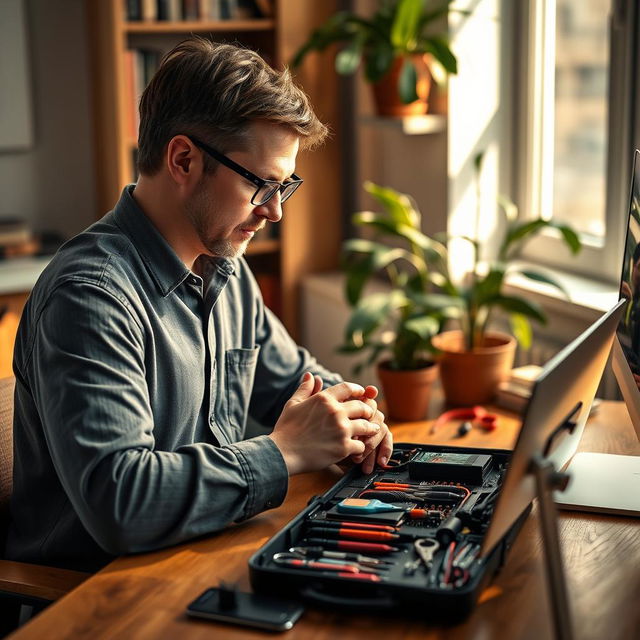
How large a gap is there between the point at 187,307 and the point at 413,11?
4.87 ft

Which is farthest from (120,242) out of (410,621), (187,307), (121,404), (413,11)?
(413,11)

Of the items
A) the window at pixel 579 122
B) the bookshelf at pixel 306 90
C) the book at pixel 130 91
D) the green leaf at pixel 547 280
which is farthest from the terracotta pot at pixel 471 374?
the book at pixel 130 91

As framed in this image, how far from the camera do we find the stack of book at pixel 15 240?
3.21m

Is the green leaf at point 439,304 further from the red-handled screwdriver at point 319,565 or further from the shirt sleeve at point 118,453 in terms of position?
the red-handled screwdriver at point 319,565

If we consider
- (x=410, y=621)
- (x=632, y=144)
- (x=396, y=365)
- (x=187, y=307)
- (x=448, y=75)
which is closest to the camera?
(x=410, y=621)

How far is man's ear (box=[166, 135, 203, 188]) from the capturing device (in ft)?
4.73

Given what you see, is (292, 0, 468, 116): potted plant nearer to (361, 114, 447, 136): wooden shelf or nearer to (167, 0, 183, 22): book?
(361, 114, 447, 136): wooden shelf

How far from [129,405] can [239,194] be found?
40cm

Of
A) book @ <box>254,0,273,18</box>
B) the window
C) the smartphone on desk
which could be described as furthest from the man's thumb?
book @ <box>254,0,273,18</box>

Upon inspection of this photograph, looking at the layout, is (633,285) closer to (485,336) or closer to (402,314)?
(485,336)

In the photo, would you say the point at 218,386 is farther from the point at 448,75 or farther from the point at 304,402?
the point at 448,75

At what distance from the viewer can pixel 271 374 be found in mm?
1796

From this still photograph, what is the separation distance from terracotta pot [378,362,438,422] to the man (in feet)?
1.40

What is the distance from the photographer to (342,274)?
3484 mm
